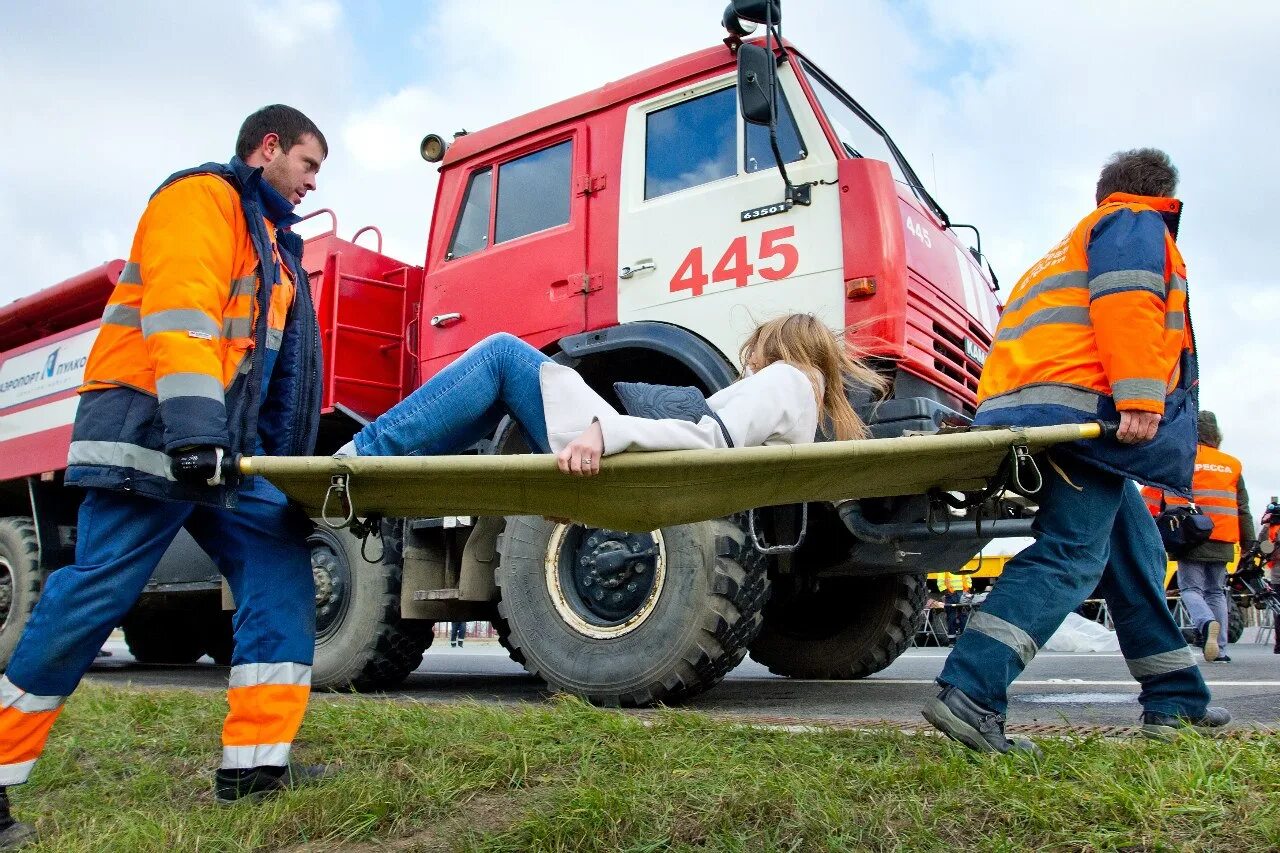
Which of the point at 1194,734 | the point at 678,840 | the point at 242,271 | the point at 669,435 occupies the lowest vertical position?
the point at 678,840

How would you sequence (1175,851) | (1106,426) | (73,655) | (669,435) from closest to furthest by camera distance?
(1175,851), (669,435), (73,655), (1106,426)

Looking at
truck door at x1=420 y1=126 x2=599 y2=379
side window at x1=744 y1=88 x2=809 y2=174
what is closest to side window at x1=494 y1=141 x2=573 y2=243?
truck door at x1=420 y1=126 x2=599 y2=379

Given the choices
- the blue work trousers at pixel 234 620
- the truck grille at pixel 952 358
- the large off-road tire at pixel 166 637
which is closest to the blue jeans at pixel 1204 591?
the truck grille at pixel 952 358

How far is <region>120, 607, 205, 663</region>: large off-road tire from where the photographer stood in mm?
8789

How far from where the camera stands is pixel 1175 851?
172 centimetres

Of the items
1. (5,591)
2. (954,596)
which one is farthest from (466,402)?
(954,596)

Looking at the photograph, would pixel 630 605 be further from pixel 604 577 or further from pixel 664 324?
pixel 664 324

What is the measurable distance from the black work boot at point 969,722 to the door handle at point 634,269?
2380 millimetres

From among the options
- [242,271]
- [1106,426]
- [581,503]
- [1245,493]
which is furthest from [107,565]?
[1245,493]

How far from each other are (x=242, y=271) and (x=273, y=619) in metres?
0.91

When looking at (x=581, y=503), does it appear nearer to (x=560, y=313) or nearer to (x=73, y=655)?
(x=73, y=655)

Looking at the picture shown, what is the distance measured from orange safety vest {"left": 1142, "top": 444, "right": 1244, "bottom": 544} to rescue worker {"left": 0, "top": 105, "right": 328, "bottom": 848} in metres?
5.83

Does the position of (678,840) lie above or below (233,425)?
below

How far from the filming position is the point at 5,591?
6.92m
